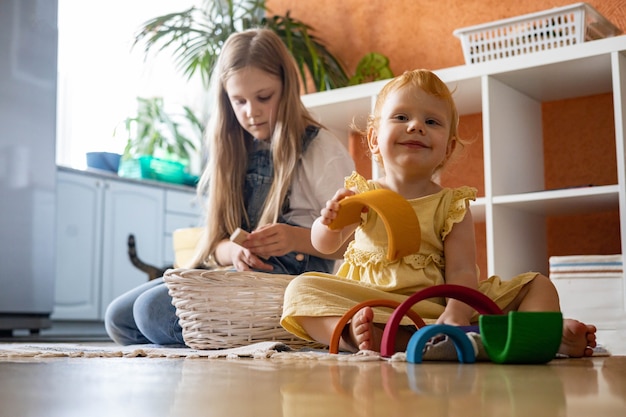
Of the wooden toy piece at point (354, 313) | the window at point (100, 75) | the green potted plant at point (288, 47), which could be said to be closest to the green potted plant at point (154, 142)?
the window at point (100, 75)

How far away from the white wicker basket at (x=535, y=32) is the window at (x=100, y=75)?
77.0 inches

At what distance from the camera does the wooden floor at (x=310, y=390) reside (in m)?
0.50

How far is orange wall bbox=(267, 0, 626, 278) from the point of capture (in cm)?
235

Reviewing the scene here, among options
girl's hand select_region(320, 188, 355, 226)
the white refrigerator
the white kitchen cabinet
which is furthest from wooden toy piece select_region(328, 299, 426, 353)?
the white kitchen cabinet

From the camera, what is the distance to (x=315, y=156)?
1.76 m

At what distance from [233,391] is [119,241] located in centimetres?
319

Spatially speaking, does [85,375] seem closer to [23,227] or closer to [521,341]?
[521,341]

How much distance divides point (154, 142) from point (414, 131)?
2750 mm

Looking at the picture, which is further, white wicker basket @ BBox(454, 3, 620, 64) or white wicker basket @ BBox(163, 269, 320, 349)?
white wicker basket @ BBox(454, 3, 620, 64)

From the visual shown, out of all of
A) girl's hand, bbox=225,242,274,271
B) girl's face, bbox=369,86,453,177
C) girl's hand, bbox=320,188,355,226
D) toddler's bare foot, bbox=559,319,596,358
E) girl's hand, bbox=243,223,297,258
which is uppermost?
girl's face, bbox=369,86,453,177

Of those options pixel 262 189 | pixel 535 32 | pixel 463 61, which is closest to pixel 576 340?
pixel 262 189

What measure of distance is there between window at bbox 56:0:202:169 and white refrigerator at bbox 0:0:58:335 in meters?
0.61

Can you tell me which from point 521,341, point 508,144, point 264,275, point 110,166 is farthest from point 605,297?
point 110,166

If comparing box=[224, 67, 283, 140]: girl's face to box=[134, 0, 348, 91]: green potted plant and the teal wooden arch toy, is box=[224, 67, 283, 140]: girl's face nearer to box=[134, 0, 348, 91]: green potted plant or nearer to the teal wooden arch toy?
the teal wooden arch toy
